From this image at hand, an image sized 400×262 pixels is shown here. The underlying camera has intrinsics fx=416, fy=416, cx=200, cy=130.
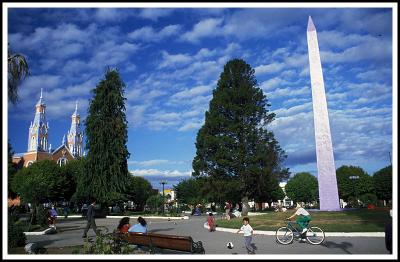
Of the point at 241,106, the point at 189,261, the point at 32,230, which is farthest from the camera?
the point at 241,106

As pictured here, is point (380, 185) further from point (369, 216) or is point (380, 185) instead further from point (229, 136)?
point (369, 216)

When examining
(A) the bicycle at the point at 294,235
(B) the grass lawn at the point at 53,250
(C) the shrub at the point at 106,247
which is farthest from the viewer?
(A) the bicycle at the point at 294,235

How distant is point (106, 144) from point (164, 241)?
101 ft

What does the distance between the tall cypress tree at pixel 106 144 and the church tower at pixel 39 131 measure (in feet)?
172

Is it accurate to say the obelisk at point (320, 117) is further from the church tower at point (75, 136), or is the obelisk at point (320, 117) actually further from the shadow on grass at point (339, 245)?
the church tower at point (75, 136)

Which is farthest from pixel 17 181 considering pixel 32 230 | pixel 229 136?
pixel 32 230

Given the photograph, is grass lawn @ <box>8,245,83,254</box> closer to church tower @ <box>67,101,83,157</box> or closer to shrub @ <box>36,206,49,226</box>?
shrub @ <box>36,206,49,226</box>

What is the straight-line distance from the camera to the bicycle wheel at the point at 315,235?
46.2 ft

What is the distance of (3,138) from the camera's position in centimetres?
949

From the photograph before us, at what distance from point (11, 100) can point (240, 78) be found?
33947 millimetres

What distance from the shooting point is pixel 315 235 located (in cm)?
1427

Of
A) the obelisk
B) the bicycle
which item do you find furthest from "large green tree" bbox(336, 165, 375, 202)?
the bicycle

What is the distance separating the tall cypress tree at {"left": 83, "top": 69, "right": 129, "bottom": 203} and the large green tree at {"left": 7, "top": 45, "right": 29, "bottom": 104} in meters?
27.2

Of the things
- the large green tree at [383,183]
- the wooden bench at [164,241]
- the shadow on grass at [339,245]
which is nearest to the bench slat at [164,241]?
the wooden bench at [164,241]
